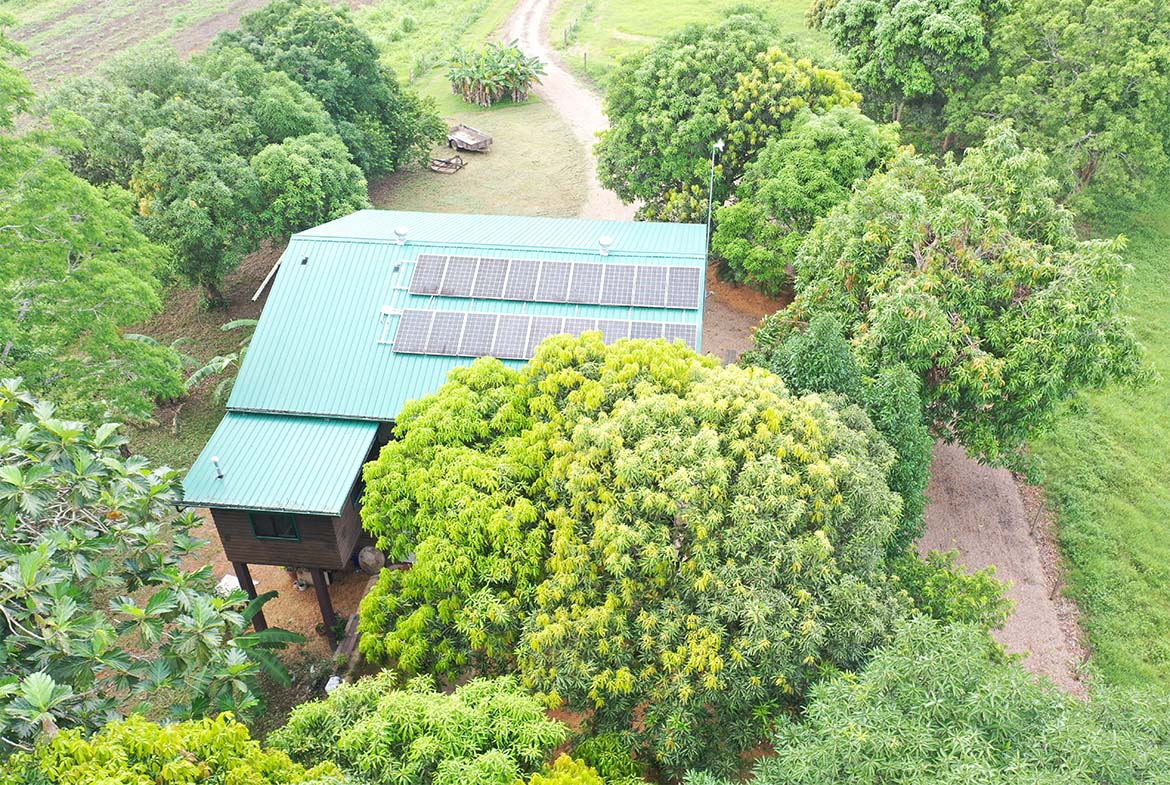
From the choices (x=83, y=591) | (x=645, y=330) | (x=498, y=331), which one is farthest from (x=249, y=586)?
(x=645, y=330)

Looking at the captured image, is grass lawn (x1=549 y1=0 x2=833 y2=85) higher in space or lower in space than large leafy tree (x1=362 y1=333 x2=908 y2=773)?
higher

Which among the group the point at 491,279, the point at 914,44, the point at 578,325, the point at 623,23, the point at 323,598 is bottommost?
the point at 323,598

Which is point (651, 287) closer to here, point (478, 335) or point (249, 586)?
point (478, 335)

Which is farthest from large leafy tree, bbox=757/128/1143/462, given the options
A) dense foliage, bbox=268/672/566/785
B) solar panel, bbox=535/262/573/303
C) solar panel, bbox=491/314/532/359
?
dense foliage, bbox=268/672/566/785

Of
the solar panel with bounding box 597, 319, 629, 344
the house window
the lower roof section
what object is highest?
the solar panel with bounding box 597, 319, 629, 344

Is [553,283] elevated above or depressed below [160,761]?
above

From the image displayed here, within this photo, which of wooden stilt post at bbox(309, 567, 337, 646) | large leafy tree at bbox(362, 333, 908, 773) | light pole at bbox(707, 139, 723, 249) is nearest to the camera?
large leafy tree at bbox(362, 333, 908, 773)

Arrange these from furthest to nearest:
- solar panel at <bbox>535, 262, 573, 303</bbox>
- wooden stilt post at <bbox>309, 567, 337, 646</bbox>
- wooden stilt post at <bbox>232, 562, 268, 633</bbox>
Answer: solar panel at <bbox>535, 262, 573, 303</bbox> → wooden stilt post at <bbox>232, 562, 268, 633</bbox> → wooden stilt post at <bbox>309, 567, 337, 646</bbox>

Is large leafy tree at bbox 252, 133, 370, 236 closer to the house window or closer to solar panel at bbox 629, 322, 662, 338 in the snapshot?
the house window
